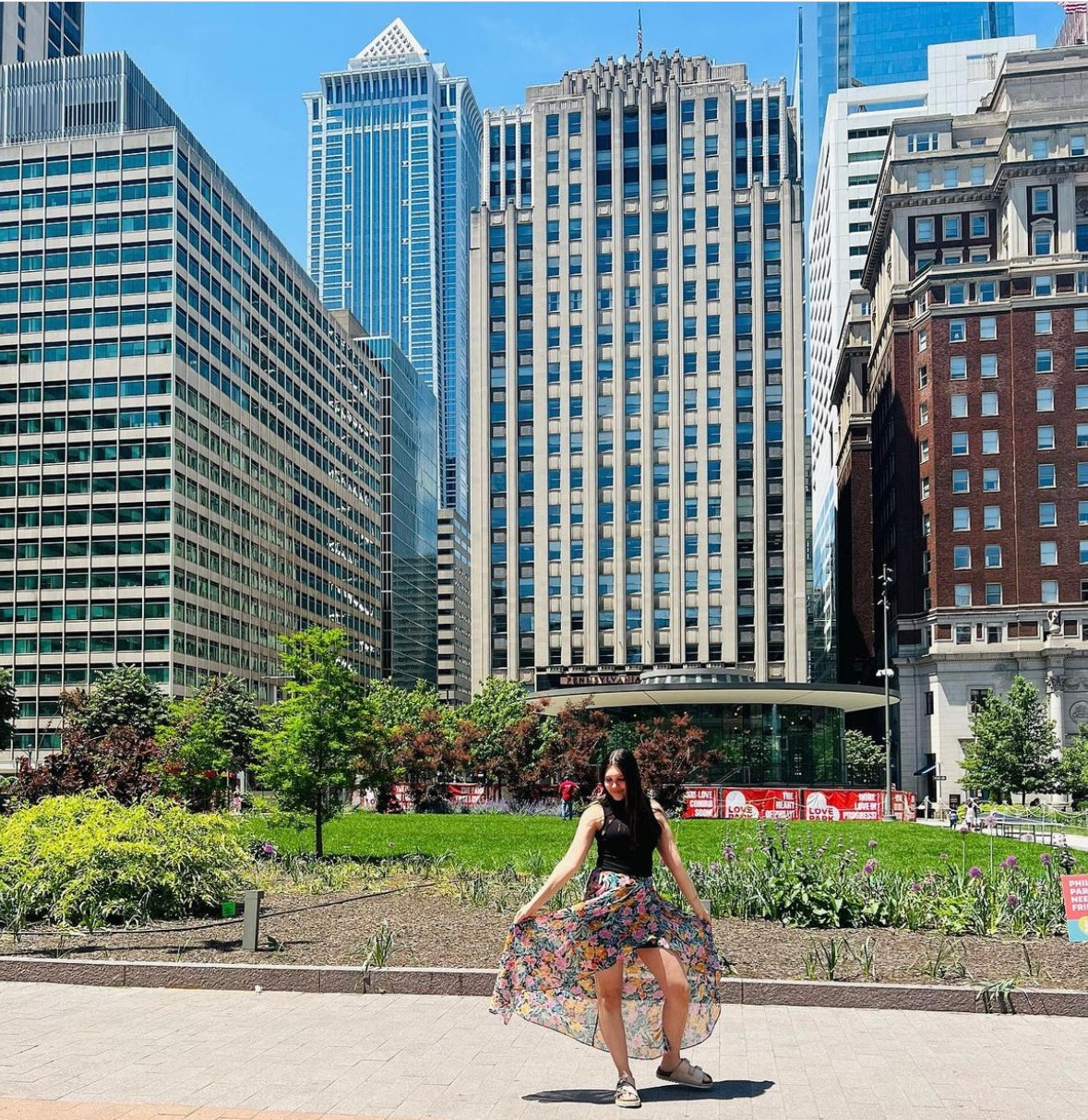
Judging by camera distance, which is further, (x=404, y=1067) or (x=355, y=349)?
(x=355, y=349)

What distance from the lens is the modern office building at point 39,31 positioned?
126438 mm

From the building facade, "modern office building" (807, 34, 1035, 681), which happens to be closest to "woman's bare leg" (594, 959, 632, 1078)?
the building facade

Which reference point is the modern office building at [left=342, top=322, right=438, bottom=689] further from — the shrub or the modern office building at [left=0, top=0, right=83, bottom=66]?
the shrub

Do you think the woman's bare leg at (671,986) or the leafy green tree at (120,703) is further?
the leafy green tree at (120,703)

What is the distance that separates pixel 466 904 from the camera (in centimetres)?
1789

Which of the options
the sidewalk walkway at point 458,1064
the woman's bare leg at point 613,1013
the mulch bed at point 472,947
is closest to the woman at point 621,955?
the woman's bare leg at point 613,1013

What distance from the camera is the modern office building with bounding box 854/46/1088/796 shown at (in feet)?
281

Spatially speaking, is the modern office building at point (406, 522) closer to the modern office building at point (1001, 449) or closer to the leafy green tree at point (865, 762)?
the leafy green tree at point (865, 762)

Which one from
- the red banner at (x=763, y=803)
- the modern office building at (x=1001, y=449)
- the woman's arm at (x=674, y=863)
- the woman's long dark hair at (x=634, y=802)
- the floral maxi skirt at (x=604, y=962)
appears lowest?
the red banner at (x=763, y=803)

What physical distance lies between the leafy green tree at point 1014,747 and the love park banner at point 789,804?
24358 millimetres

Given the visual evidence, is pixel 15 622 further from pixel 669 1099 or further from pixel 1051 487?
pixel 669 1099

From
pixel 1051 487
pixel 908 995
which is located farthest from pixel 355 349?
Result: pixel 908 995

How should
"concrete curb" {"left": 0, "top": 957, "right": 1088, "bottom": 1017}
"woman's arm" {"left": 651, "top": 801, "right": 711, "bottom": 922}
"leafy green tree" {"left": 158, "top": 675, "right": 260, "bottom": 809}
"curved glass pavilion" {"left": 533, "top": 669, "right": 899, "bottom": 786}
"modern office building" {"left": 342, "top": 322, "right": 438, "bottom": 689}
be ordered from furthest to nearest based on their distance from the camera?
"modern office building" {"left": 342, "top": 322, "right": 438, "bottom": 689} < "curved glass pavilion" {"left": 533, "top": 669, "right": 899, "bottom": 786} < "leafy green tree" {"left": 158, "top": 675, "right": 260, "bottom": 809} < "concrete curb" {"left": 0, "top": 957, "right": 1088, "bottom": 1017} < "woman's arm" {"left": 651, "top": 801, "right": 711, "bottom": 922}

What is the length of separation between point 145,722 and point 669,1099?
62006mm
